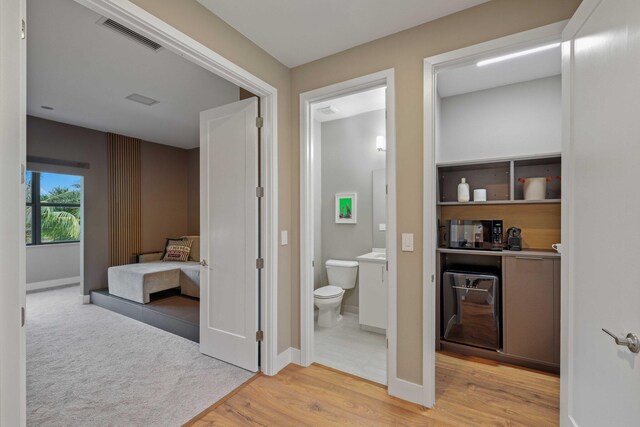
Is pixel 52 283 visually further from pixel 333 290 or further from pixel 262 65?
pixel 262 65

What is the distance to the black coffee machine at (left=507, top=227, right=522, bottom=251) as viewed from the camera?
280cm

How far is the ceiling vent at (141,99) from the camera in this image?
3495 mm

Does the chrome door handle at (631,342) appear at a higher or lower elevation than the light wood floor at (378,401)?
higher

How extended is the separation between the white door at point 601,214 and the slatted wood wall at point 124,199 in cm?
598

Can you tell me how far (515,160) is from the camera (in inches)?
112

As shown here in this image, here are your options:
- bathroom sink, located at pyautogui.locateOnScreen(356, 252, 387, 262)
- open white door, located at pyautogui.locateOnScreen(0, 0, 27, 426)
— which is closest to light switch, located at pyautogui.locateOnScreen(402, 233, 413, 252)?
bathroom sink, located at pyautogui.locateOnScreen(356, 252, 387, 262)

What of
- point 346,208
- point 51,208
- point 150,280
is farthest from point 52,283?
point 346,208

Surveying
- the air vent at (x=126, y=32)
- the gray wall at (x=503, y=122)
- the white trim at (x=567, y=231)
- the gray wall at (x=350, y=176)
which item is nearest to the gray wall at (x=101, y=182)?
the air vent at (x=126, y=32)

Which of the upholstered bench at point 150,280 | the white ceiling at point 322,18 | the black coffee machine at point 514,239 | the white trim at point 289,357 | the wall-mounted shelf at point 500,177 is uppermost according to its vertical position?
the white ceiling at point 322,18

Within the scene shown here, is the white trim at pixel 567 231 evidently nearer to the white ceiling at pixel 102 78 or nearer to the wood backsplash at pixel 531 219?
the wood backsplash at pixel 531 219

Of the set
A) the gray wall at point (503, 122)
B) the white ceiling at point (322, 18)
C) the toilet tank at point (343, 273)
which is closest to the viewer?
the white ceiling at point (322, 18)

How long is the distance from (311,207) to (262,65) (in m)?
1.27

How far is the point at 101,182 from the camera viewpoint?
4902 millimetres

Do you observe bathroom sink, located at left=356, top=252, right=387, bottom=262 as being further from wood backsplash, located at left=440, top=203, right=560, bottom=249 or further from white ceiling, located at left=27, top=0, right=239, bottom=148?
white ceiling, located at left=27, top=0, right=239, bottom=148
